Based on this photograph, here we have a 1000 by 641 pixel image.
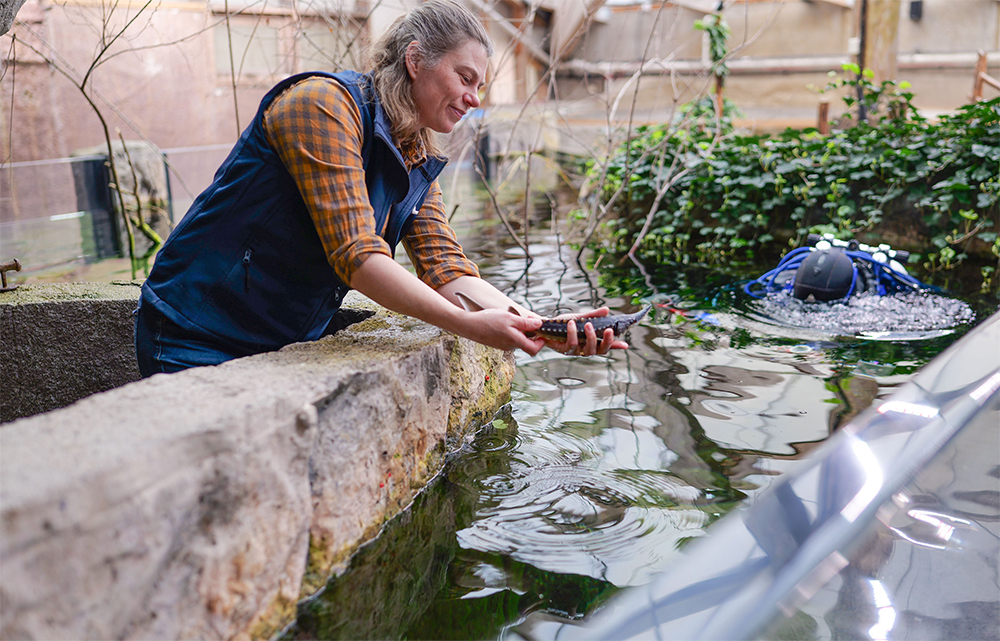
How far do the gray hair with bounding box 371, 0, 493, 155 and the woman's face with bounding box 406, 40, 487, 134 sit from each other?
0.01m

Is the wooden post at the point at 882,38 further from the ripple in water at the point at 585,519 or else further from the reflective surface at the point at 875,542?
the reflective surface at the point at 875,542

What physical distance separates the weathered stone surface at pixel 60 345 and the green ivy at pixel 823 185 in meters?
3.99

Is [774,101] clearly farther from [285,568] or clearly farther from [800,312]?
[285,568]

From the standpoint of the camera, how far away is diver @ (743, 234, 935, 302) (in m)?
4.33

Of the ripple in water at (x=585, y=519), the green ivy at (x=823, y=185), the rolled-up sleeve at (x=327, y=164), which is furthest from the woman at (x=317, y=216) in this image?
the green ivy at (x=823, y=185)

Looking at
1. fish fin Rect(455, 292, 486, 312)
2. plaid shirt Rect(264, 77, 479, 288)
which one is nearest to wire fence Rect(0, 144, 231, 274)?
fish fin Rect(455, 292, 486, 312)

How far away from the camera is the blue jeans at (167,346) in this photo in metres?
2.01

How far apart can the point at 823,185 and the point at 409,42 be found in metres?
4.75

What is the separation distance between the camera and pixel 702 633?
681 mm

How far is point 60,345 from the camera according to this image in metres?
2.81

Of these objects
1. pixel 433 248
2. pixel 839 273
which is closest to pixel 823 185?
pixel 839 273

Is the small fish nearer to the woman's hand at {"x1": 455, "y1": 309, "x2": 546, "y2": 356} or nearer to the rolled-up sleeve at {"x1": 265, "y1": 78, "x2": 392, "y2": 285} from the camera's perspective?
the woman's hand at {"x1": 455, "y1": 309, "x2": 546, "y2": 356}

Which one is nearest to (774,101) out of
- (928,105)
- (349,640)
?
(928,105)

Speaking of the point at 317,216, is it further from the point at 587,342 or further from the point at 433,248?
the point at 587,342
